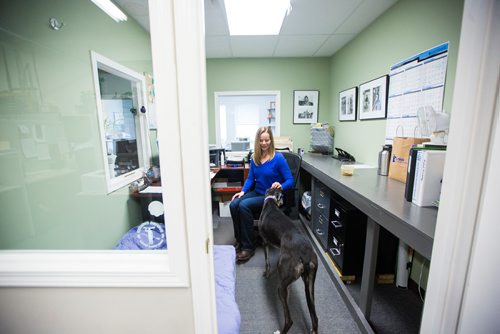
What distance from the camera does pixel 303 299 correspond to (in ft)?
5.42

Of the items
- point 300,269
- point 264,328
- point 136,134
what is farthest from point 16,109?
point 264,328

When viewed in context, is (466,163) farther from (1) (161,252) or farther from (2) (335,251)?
(2) (335,251)

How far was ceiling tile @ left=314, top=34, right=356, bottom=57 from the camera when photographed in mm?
2651

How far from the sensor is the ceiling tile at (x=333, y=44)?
8.70ft

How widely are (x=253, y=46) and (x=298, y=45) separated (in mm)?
618

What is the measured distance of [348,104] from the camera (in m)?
2.86

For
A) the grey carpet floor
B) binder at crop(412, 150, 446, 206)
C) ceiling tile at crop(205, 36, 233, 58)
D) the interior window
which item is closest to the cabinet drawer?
the grey carpet floor

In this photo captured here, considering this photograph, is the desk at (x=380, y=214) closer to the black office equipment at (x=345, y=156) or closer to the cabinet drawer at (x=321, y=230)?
the cabinet drawer at (x=321, y=230)

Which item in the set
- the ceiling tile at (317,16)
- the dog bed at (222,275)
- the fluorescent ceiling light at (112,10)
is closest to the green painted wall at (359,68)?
the ceiling tile at (317,16)

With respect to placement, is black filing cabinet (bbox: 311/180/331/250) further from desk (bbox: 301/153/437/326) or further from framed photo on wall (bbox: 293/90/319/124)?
framed photo on wall (bbox: 293/90/319/124)

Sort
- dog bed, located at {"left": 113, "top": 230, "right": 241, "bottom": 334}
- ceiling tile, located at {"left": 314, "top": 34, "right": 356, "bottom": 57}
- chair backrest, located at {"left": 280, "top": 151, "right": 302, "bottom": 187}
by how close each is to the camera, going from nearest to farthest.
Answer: dog bed, located at {"left": 113, "top": 230, "right": 241, "bottom": 334}
chair backrest, located at {"left": 280, "top": 151, "right": 302, "bottom": 187}
ceiling tile, located at {"left": 314, "top": 34, "right": 356, "bottom": 57}

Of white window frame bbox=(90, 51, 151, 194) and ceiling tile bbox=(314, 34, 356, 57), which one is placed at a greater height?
ceiling tile bbox=(314, 34, 356, 57)

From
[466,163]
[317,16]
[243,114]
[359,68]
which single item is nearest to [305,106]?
[359,68]

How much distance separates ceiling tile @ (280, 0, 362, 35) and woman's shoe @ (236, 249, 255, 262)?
2441 mm
